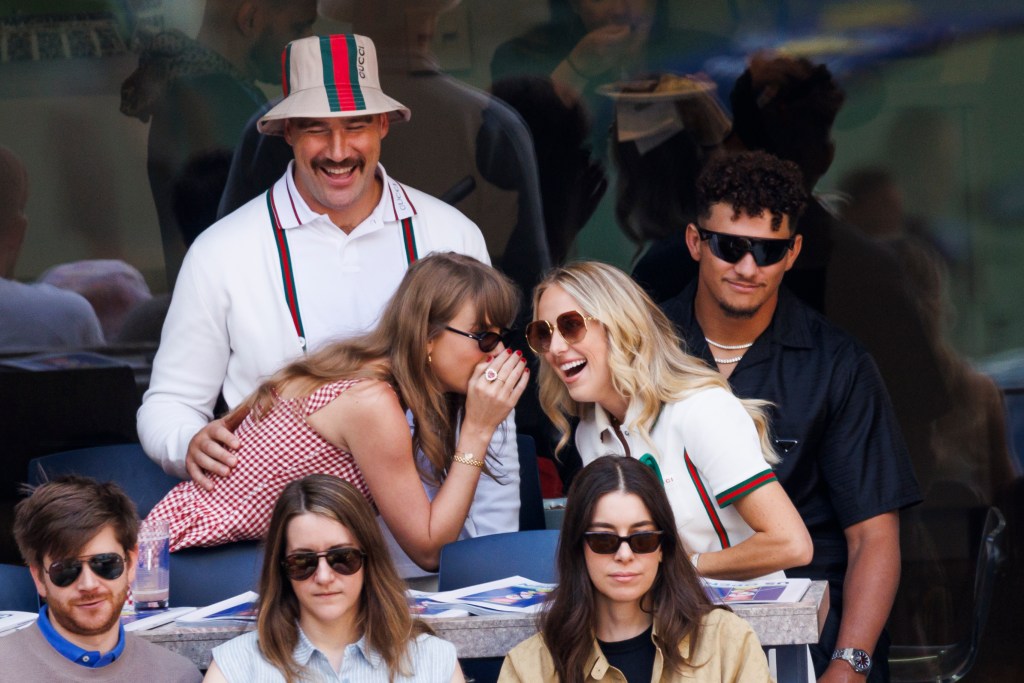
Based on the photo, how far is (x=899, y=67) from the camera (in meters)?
4.43

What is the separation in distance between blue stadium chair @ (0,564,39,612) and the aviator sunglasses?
1163 millimetres

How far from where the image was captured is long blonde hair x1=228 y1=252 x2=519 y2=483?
339cm

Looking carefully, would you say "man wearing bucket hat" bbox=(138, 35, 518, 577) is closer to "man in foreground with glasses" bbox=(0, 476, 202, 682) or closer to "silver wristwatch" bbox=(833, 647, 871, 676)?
"man in foreground with glasses" bbox=(0, 476, 202, 682)

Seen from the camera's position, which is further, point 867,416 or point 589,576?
point 867,416

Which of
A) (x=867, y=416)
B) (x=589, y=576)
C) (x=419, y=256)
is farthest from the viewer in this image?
(x=419, y=256)

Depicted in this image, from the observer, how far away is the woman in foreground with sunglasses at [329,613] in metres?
2.72

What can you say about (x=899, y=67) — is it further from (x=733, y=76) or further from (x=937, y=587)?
(x=937, y=587)

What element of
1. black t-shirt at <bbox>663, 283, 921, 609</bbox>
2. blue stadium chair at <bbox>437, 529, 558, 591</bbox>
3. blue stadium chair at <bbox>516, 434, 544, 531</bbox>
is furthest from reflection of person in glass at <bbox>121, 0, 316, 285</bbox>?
blue stadium chair at <bbox>437, 529, 558, 591</bbox>

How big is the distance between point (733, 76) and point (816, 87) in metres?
0.24

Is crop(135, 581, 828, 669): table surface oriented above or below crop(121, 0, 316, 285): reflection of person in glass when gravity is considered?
below

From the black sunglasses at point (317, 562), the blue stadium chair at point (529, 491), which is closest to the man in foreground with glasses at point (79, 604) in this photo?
the black sunglasses at point (317, 562)

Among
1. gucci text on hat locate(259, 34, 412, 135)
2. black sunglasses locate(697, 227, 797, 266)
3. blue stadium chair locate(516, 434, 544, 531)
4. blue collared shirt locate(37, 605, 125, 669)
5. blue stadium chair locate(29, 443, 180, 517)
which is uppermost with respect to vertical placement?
gucci text on hat locate(259, 34, 412, 135)

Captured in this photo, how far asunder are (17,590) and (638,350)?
1371 mm

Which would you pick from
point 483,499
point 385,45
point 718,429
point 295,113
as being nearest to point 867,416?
point 718,429
